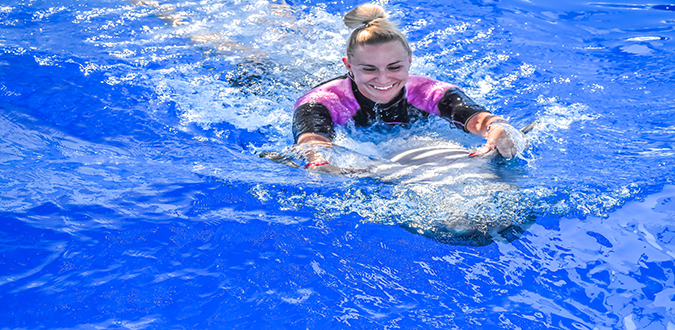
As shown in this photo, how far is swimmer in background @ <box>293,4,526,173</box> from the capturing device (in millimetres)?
3123

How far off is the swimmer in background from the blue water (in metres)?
0.14

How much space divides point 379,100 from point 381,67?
35 cm

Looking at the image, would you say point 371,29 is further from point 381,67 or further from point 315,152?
point 315,152

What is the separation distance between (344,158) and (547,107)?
80.1 inches

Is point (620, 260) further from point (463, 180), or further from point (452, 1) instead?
point (452, 1)

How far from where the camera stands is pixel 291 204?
114 inches

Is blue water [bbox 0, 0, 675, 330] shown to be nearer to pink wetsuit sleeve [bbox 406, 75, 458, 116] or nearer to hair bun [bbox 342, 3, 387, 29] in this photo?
pink wetsuit sleeve [bbox 406, 75, 458, 116]

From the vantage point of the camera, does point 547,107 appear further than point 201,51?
No

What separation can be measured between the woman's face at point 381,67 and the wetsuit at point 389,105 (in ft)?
0.46

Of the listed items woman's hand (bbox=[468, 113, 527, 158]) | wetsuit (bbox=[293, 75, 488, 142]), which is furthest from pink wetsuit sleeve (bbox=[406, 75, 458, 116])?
woman's hand (bbox=[468, 113, 527, 158])

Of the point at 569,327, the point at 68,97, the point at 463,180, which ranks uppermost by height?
the point at 68,97

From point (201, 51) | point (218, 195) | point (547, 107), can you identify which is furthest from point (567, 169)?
point (201, 51)

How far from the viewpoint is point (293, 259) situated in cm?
259

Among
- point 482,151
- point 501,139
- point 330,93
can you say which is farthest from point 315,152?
point 501,139
